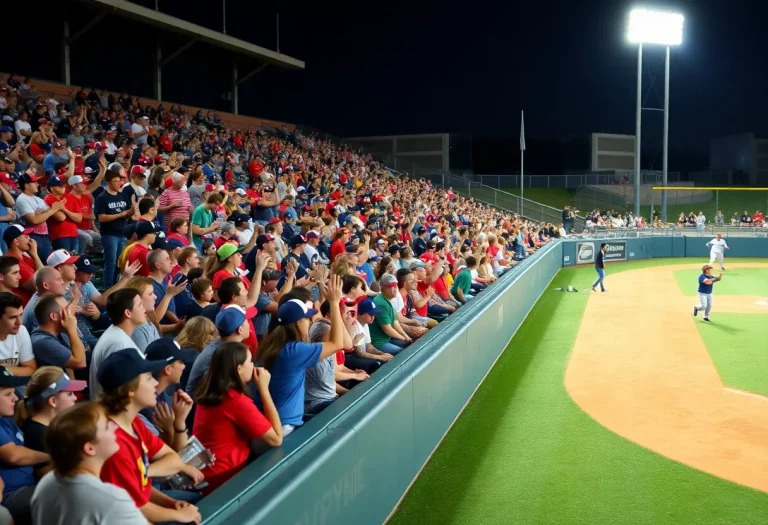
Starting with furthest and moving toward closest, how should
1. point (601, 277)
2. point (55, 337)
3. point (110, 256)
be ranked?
point (601, 277)
point (110, 256)
point (55, 337)

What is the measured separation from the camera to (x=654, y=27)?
1585 inches

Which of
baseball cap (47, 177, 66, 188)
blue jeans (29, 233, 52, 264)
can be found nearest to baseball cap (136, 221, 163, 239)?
blue jeans (29, 233, 52, 264)

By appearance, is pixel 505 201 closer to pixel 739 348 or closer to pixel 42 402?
pixel 739 348

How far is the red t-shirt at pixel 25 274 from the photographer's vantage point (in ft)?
22.3

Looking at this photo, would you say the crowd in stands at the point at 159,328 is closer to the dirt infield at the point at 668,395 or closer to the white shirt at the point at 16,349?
the white shirt at the point at 16,349

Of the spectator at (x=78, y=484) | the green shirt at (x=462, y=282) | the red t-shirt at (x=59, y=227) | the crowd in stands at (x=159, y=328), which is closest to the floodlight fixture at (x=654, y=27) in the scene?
the crowd in stands at (x=159, y=328)

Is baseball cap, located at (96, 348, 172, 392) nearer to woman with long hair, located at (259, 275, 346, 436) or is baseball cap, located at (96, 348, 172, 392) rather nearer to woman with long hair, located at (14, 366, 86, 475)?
woman with long hair, located at (14, 366, 86, 475)

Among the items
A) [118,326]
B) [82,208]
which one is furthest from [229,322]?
[82,208]

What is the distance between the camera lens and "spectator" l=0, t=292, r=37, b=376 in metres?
4.96

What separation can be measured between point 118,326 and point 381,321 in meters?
4.38

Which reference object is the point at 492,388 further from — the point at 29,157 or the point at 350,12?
the point at 350,12

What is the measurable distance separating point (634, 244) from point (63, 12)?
91.8 ft

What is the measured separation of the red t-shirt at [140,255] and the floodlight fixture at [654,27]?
1486 inches

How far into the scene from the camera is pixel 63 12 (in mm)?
27656
